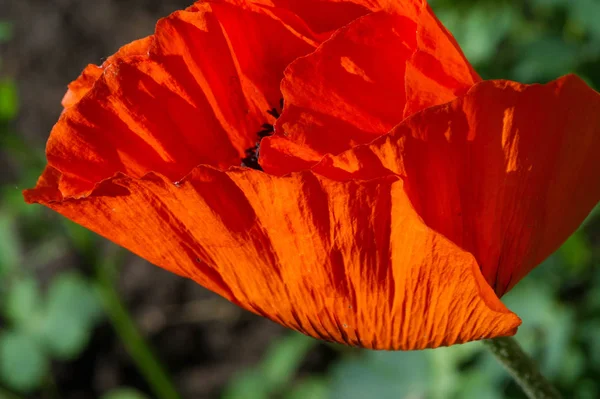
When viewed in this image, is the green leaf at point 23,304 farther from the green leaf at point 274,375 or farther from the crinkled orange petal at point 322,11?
the crinkled orange petal at point 322,11

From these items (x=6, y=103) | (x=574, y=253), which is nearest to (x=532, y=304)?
(x=574, y=253)

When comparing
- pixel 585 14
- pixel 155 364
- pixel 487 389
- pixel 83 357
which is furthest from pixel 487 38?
pixel 83 357

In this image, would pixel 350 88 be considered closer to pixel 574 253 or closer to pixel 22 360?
pixel 574 253

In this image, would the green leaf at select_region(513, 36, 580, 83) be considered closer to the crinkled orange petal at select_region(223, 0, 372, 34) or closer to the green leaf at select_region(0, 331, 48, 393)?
the crinkled orange petal at select_region(223, 0, 372, 34)

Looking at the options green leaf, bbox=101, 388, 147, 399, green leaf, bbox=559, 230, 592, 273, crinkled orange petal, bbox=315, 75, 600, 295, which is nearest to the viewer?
crinkled orange petal, bbox=315, 75, 600, 295

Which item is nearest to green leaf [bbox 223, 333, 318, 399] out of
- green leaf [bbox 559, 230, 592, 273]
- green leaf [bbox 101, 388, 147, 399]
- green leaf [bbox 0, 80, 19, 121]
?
green leaf [bbox 101, 388, 147, 399]

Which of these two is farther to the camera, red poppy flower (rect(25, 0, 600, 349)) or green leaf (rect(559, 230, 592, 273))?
green leaf (rect(559, 230, 592, 273))
